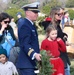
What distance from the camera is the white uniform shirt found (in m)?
5.57

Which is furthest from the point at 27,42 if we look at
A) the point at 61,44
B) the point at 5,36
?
the point at 61,44

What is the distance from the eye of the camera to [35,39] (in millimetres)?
5160

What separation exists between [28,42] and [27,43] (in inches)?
0.9

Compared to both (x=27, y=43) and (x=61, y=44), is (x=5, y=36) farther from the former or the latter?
(x=27, y=43)

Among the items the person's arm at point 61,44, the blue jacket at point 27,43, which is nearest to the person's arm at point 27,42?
the blue jacket at point 27,43

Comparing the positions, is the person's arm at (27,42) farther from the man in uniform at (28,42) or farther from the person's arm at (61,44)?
the person's arm at (61,44)

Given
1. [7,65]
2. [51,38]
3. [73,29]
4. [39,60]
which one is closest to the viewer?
[39,60]

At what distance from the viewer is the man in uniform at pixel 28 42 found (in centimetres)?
504

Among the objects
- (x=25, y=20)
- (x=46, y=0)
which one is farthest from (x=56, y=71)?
(x=46, y=0)

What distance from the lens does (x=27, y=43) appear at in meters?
5.02

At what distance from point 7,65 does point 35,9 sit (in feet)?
3.13

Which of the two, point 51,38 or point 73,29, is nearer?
point 51,38

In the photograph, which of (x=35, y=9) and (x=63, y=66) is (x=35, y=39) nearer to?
(x=35, y=9)

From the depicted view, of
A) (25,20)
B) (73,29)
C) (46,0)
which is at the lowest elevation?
(46,0)
